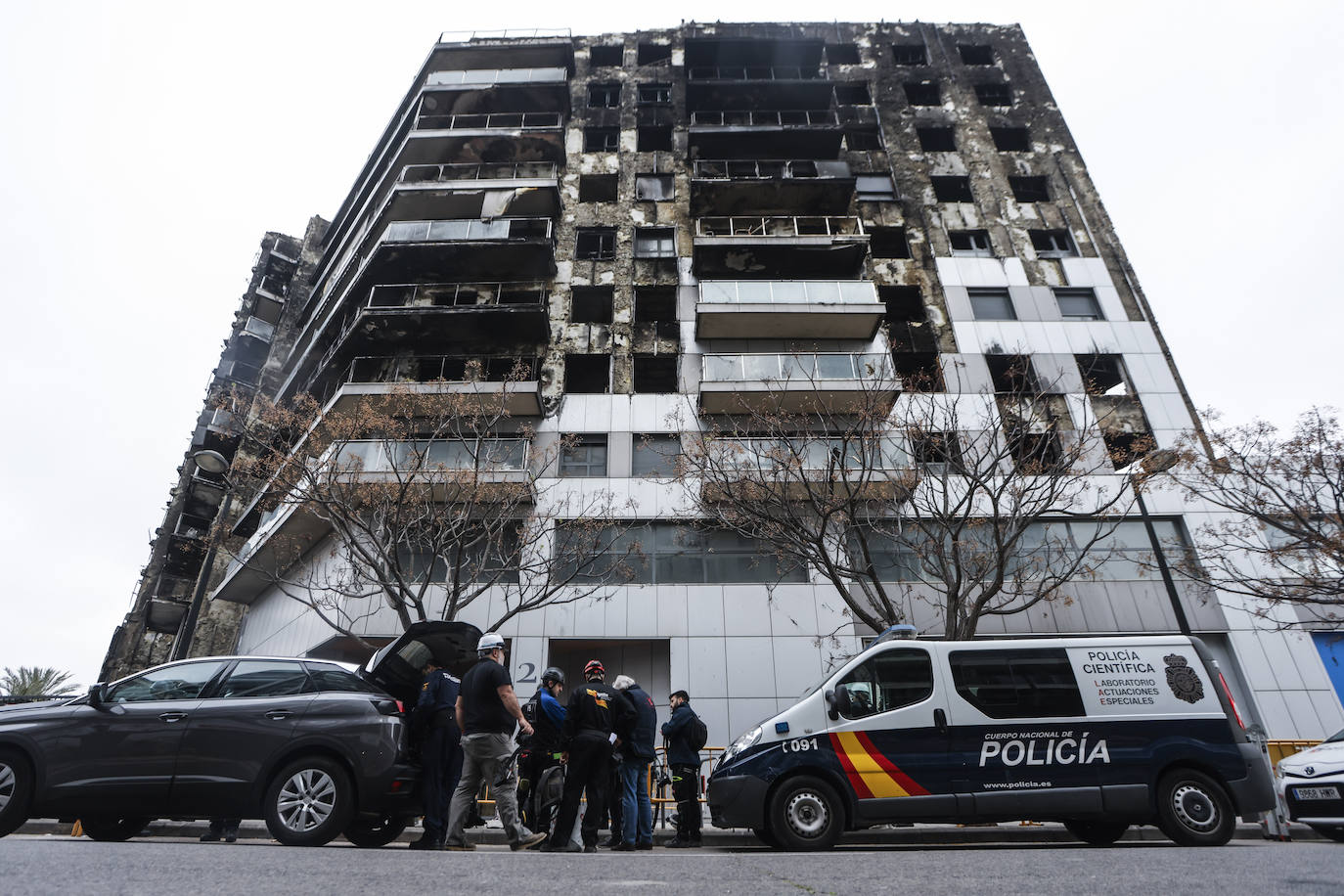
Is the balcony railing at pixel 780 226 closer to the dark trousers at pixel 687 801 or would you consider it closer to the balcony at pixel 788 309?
the balcony at pixel 788 309

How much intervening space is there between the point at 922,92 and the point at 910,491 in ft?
75.7

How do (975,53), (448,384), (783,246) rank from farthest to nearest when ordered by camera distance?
(975,53), (783,246), (448,384)

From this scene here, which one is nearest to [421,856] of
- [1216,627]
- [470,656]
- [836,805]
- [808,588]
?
[470,656]

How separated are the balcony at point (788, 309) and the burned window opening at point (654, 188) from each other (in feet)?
20.9

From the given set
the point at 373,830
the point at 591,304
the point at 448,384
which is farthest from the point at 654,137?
the point at 373,830

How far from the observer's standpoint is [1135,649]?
7.61 metres

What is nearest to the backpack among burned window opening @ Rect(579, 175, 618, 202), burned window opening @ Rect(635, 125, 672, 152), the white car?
the white car

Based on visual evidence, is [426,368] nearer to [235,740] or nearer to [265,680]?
[265,680]

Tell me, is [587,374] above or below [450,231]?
below

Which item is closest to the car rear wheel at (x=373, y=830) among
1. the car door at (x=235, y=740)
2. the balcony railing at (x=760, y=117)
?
the car door at (x=235, y=740)

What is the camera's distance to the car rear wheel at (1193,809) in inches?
266

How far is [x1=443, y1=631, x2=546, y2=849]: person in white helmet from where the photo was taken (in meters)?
6.20

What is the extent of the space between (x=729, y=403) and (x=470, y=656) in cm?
1295

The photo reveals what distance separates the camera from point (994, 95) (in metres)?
29.0
